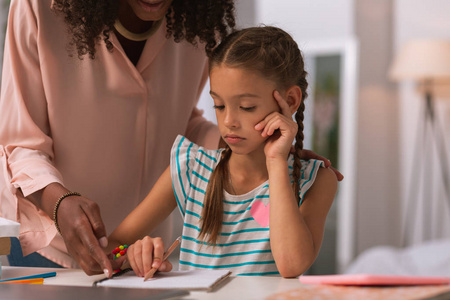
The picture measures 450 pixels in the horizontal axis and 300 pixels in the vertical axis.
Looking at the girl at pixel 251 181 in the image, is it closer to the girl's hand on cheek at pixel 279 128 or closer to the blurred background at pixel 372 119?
the girl's hand on cheek at pixel 279 128

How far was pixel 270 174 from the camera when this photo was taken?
1196mm

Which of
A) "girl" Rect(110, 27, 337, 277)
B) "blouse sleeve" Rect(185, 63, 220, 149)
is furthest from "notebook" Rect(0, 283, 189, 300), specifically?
"blouse sleeve" Rect(185, 63, 220, 149)

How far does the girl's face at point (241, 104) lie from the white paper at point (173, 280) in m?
0.29

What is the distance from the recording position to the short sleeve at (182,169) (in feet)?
4.32

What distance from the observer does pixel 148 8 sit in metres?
1.30

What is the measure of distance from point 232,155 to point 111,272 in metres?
0.43

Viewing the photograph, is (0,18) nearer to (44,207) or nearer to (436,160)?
(44,207)

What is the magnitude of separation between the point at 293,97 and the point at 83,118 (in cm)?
51

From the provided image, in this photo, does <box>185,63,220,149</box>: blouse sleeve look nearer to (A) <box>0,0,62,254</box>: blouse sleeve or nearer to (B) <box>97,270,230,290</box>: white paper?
(A) <box>0,0,62,254</box>: blouse sleeve

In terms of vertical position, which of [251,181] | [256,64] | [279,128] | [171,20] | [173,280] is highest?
[171,20]

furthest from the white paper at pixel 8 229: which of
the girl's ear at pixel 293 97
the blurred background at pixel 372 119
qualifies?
the blurred background at pixel 372 119

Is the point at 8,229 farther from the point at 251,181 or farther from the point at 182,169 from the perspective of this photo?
the point at 251,181

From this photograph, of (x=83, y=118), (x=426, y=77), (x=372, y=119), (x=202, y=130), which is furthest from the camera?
(x=372, y=119)

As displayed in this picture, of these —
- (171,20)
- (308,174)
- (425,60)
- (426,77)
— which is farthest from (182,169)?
(426,77)
